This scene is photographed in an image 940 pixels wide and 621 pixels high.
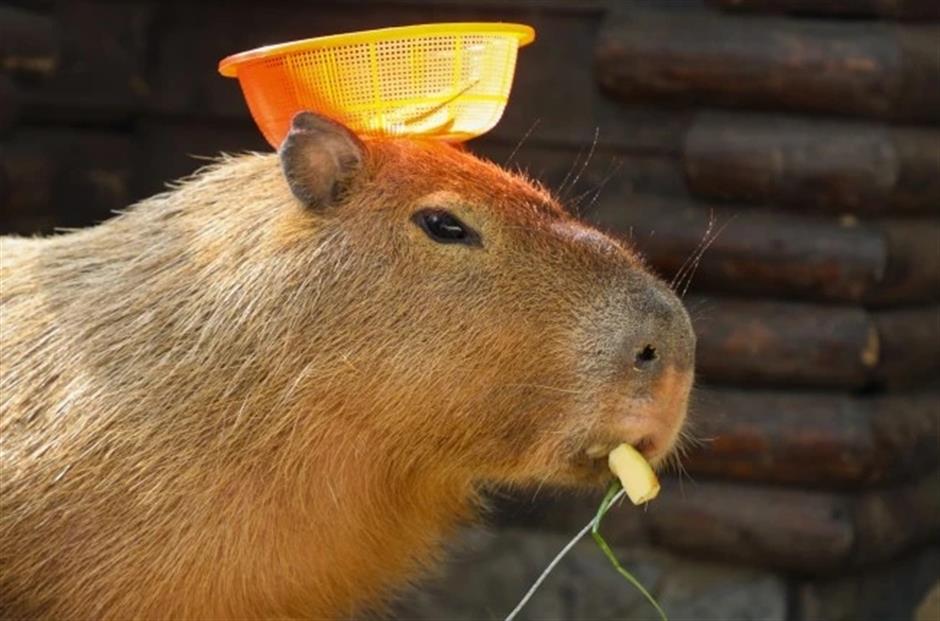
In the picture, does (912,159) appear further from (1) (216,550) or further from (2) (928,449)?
(1) (216,550)

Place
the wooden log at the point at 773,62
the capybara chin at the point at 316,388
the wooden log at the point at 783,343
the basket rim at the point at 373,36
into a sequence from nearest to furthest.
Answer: the basket rim at the point at 373,36
the capybara chin at the point at 316,388
the wooden log at the point at 773,62
the wooden log at the point at 783,343

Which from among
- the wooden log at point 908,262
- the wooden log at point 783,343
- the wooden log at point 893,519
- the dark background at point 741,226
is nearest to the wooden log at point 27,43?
the dark background at point 741,226

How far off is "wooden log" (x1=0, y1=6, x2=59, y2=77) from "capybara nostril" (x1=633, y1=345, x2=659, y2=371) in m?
2.52

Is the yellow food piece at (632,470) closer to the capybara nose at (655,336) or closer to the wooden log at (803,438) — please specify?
the capybara nose at (655,336)

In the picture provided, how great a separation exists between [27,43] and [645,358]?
8.49 feet

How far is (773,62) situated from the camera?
4.49m

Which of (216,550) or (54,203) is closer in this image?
(216,550)

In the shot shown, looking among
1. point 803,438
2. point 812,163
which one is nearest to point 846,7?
point 812,163

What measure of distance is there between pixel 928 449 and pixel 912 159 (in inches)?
35.1

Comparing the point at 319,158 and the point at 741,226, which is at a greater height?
the point at 319,158

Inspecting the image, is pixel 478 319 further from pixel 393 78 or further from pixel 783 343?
pixel 783 343

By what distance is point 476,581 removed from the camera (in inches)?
196

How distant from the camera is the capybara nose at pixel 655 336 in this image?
2.83 m

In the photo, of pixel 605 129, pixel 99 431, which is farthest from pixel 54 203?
pixel 99 431
